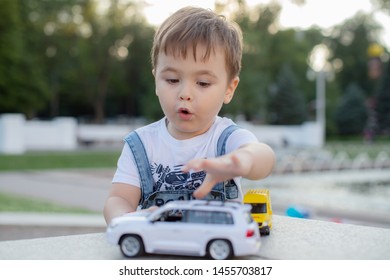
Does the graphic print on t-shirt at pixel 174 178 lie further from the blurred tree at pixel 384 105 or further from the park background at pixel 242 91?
the blurred tree at pixel 384 105

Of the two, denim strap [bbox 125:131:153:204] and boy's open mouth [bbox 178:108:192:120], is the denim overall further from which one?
boy's open mouth [bbox 178:108:192:120]

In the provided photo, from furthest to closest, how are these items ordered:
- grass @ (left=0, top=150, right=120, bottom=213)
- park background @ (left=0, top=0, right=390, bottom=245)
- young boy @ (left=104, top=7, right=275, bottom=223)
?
grass @ (left=0, top=150, right=120, bottom=213)
park background @ (left=0, top=0, right=390, bottom=245)
young boy @ (left=104, top=7, right=275, bottom=223)

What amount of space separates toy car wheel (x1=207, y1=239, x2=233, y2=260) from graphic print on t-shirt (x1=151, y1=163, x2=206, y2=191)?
0.44m

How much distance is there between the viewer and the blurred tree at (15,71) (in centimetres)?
2859

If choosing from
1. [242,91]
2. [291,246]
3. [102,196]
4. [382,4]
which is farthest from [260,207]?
[242,91]

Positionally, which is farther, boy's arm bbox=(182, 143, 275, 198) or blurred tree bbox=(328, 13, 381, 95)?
blurred tree bbox=(328, 13, 381, 95)

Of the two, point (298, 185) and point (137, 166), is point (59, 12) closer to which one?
point (298, 185)

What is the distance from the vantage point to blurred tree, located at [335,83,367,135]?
1874 inches

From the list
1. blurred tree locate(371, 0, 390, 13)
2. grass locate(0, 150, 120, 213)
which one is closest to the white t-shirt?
grass locate(0, 150, 120, 213)

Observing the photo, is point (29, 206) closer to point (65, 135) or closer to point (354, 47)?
point (65, 135)

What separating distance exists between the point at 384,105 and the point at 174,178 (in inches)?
1762

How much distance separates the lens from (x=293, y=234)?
84.6 inches

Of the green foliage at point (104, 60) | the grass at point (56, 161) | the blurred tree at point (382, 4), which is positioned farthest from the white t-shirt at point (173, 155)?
the blurred tree at point (382, 4)

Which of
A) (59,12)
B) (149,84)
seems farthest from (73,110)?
(59,12)
